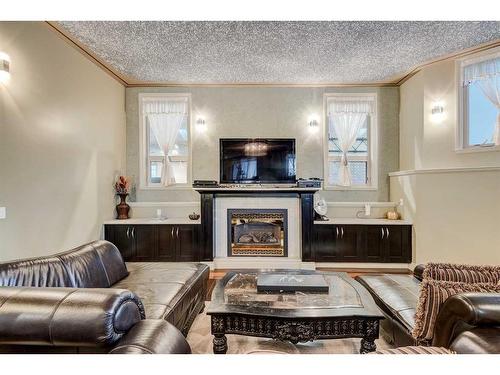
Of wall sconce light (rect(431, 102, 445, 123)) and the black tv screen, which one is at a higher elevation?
wall sconce light (rect(431, 102, 445, 123))

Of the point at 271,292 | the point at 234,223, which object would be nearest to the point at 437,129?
the point at 234,223

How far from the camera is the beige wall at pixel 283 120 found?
16.5 ft

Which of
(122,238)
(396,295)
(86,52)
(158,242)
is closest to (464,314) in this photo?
(396,295)

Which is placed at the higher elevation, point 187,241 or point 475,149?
point 475,149

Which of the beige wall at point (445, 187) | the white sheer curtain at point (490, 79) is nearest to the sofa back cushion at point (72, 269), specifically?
the beige wall at point (445, 187)

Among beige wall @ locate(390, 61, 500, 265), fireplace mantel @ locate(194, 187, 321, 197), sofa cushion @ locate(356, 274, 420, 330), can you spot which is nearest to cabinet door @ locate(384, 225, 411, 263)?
beige wall @ locate(390, 61, 500, 265)

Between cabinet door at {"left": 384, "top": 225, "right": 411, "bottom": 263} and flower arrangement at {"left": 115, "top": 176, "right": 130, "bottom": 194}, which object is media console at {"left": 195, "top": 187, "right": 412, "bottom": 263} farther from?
flower arrangement at {"left": 115, "top": 176, "right": 130, "bottom": 194}

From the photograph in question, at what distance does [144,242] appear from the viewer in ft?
14.8

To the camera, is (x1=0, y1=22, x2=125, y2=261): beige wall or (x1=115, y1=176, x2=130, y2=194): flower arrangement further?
(x1=115, y1=176, x2=130, y2=194): flower arrangement

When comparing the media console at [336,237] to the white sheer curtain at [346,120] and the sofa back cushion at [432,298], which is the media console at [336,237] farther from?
the sofa back cushion at [432,298]

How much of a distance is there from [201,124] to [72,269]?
11.3ft

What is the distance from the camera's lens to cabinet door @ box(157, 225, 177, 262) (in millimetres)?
4508

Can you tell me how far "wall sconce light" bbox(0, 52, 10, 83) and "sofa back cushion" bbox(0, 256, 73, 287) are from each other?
171 centimetres

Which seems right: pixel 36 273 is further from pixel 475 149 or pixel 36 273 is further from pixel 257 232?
pixel 475 149
